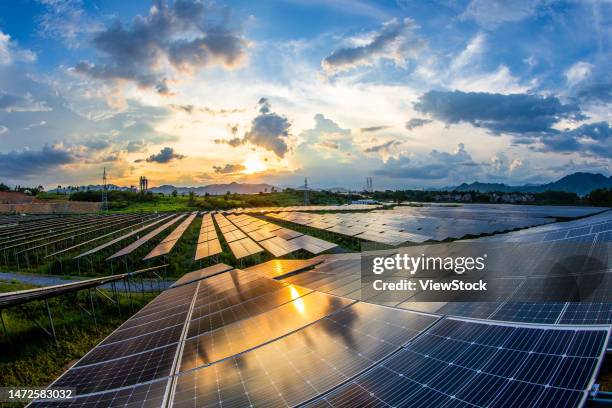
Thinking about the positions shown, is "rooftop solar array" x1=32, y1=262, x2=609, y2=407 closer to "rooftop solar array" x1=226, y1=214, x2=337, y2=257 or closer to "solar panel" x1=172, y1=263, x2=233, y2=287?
"solar panel" x1=172, y1=263, x2=233, y2=287

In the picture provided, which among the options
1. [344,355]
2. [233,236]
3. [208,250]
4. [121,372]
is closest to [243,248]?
[208,250]

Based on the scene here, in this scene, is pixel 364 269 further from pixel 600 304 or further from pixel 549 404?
pixel 549 404

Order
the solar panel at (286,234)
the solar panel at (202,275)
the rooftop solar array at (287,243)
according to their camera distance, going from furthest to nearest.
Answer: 1. the solar panel at (286,234)
2. the rooftop solar array at (287,243)
3. the solar panel at (202,275)

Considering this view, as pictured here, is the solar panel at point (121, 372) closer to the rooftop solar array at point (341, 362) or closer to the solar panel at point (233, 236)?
the rooftop solar array at point (341, 362)

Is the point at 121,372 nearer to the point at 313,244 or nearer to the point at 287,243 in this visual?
the point at 313,244

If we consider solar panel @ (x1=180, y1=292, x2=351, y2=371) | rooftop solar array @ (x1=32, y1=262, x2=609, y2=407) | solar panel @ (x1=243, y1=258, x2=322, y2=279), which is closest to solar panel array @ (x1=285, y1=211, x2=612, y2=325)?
solar panel @ (x1=243, y1=258, x2=322, y2=279)

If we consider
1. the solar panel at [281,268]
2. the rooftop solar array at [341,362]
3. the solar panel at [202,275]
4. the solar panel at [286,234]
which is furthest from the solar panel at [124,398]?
the solar panel at [286,234]

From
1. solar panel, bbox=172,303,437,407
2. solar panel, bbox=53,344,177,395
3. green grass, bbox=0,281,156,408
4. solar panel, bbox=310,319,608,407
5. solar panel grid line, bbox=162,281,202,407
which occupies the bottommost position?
green grass, bbox=0,281,156,408

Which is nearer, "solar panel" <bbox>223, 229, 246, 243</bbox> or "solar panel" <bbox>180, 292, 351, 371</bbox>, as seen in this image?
"solar panel" <bbox>180, 292, 351, 371</bbox>
